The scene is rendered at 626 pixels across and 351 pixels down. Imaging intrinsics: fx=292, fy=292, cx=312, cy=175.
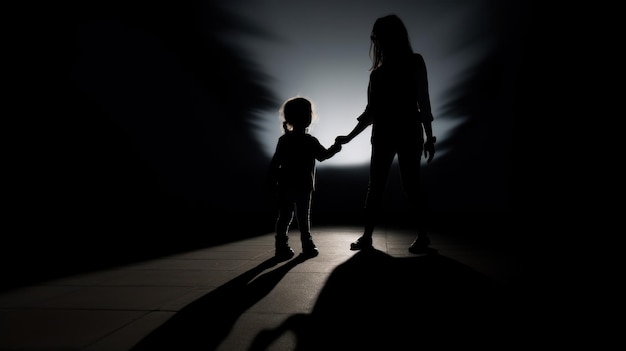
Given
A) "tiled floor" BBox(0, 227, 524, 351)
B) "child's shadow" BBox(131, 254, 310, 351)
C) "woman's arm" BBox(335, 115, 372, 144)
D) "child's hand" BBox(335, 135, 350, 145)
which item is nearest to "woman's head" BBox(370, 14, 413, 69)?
"woman's arm" BBox(335, 115, 372, 144)

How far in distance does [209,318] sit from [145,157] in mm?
4288

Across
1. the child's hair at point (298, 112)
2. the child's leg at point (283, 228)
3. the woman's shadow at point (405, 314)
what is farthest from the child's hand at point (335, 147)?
the woman's shadow at point (405, 314)

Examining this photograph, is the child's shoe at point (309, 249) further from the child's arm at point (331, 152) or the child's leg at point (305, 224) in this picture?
the child's arm at point (331, 152)

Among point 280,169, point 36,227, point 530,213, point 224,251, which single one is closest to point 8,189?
point 36,227

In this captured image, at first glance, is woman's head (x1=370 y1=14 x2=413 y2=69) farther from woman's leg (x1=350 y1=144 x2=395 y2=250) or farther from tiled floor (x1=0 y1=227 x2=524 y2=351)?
tiled floor (x1=0 y1=227 x2=524 y2=351)

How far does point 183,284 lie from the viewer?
1.49 meters

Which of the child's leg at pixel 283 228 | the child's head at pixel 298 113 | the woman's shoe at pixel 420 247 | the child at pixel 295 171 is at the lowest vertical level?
the woman's shoe at pixel 420 247

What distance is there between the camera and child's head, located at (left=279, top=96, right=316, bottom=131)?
2.51 meters

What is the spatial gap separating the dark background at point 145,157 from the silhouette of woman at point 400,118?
1.31 metres

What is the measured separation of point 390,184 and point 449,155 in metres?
1.63

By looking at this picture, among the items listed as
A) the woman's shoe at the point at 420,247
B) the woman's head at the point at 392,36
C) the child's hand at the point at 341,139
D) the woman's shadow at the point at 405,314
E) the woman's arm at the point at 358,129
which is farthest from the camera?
the child's hand at the point at 341,139

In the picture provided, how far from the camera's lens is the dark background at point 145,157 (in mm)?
3002

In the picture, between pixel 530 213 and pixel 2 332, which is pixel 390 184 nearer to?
pixel 530 213

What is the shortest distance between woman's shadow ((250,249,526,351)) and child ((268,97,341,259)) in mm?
848
